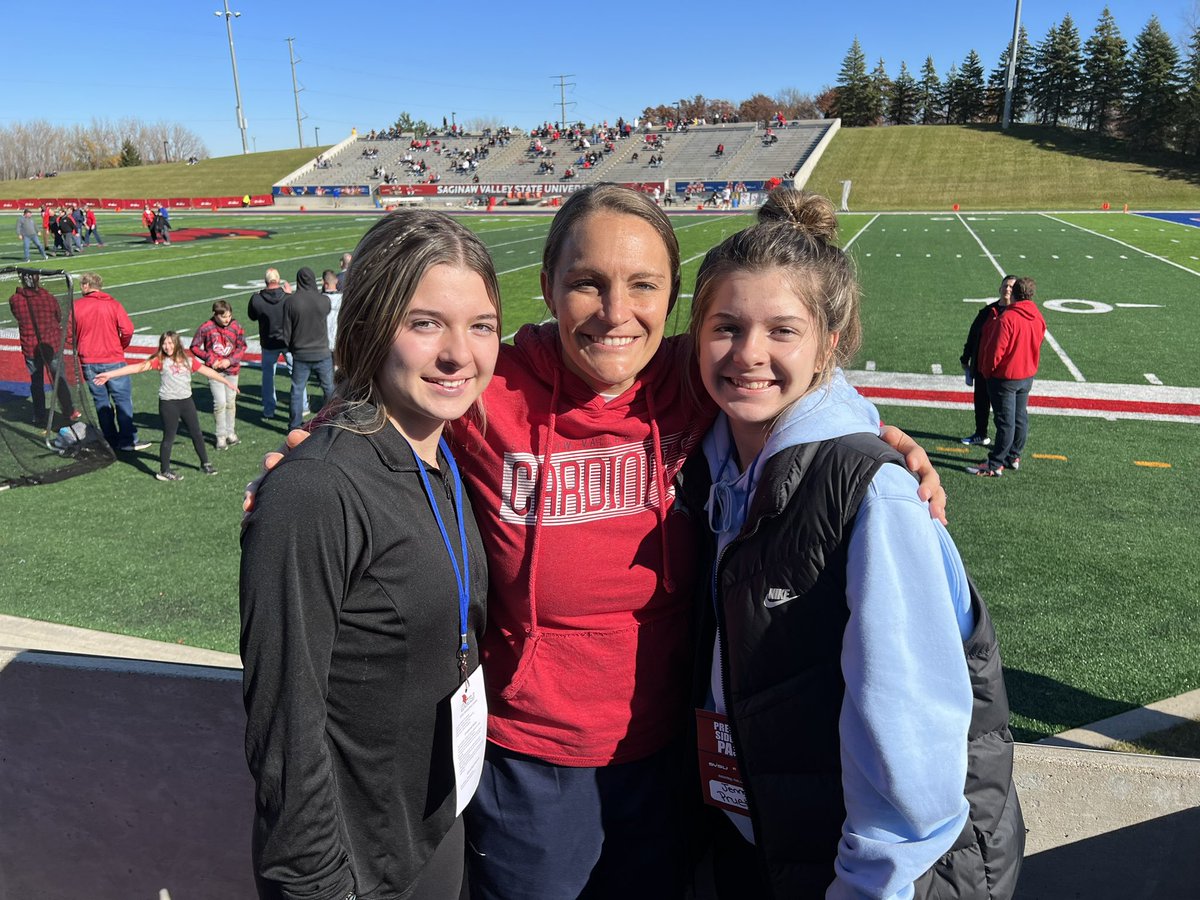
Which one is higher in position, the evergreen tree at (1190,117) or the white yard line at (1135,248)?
the evergreen tree at (1190,117)

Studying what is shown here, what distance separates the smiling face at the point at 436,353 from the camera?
1.53 meters

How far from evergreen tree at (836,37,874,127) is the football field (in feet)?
227

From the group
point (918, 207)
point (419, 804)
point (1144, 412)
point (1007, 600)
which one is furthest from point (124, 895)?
point (918, 207)

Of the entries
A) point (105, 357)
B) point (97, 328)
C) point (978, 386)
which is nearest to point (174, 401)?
point (105, 357)

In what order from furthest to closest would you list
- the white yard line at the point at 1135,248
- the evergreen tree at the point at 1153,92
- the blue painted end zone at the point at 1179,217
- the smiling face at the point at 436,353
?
the evergreen tree at the point at 1153,92 → the blue painted end zone at the point at 1179,217 → the white yard line at the point at 1135,248 → the smiling face at the point at 436,353

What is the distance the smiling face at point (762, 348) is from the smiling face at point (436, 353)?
482 mm

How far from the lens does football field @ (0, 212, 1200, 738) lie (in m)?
4.61

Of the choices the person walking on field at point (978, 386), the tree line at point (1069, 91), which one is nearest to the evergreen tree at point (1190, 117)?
the tree line at point (1069, 91)

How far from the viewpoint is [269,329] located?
933cm

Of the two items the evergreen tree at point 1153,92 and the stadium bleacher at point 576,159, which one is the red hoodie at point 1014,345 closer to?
the stadium bleacher at point 576,159

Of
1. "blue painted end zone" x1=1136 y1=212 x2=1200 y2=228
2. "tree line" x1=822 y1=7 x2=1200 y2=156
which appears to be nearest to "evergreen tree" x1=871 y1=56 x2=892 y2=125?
"tree line" x1=822 y1=7 x2=1200 y2=156

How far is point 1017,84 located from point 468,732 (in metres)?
93.1

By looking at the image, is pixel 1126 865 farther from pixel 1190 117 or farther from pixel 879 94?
pixel 879 94

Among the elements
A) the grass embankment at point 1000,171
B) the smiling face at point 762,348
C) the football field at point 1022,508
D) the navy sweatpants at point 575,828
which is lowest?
the football field at point 1022,508
